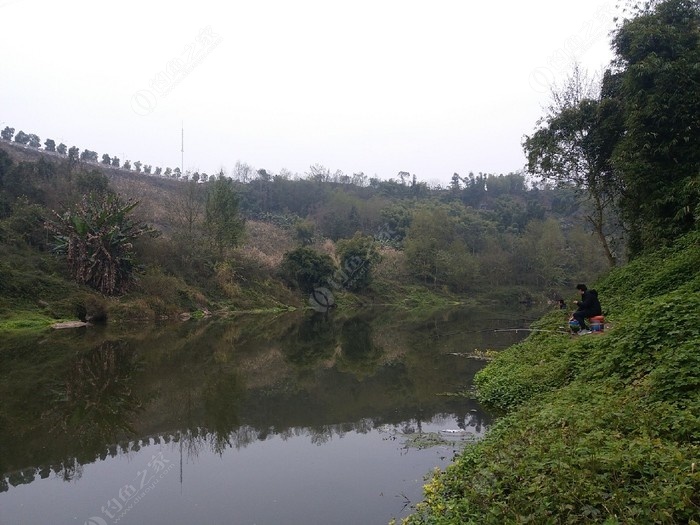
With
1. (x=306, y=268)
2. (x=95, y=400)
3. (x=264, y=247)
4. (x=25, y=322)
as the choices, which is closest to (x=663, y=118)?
(x=95, y=400)

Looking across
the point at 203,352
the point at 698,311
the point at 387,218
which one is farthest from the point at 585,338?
the point at 387,218

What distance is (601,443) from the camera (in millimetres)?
4879

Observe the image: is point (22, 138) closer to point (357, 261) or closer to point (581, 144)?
point (357, 261)

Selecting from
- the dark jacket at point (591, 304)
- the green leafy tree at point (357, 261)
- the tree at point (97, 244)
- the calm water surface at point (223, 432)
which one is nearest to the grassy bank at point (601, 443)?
the calm water surface at point (223, 432)

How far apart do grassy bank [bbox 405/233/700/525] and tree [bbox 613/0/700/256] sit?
770 centimetres

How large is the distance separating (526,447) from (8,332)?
22833 mm

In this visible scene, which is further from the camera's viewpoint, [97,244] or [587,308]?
[97,244]

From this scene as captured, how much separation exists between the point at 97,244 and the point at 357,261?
83.3ft

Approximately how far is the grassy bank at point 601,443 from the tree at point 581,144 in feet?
42.2

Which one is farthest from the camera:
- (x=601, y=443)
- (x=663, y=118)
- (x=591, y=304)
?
(x=663, y=118)

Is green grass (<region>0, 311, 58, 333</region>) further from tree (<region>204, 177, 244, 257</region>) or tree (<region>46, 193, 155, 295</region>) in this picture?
tree (<region>204, 177, 244, 257</region>)

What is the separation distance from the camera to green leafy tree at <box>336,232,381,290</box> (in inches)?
1918

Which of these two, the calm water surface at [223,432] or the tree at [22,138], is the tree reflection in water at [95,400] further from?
the tree at [22,138]

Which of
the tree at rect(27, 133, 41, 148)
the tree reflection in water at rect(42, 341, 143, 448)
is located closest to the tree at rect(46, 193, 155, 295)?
the tree reflection in water at rect(42, 341, 143, 448)
